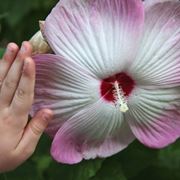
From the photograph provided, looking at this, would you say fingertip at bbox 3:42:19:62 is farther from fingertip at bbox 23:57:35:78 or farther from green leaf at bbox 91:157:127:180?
green leaf at bbox 91:157:127:180

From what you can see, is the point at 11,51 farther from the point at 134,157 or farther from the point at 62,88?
the point at 134,157

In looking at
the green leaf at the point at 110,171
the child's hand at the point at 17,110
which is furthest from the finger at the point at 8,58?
the green leaf at the point at 110,171

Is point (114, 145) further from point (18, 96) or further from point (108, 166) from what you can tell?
point (18, 96)

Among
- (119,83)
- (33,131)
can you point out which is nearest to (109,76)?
(119,83)

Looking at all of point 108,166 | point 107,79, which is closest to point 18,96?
point 107,79

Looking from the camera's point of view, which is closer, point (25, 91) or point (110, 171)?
point (25, 91)

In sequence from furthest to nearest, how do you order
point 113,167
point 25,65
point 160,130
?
1. point 113,167
2. point 160,130
3. point 25,65
